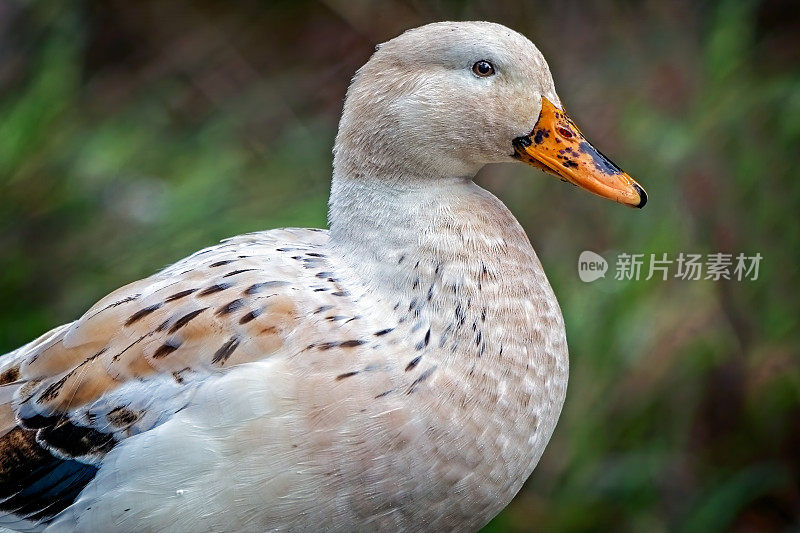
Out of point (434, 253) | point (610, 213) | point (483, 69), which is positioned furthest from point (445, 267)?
point (610, 213)

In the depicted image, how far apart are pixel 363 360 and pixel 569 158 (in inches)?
20.8

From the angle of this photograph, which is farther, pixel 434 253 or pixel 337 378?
pixel 434 253

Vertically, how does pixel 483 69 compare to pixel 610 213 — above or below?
above

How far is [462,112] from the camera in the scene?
6.41ft

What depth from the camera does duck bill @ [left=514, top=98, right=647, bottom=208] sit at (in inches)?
77.8

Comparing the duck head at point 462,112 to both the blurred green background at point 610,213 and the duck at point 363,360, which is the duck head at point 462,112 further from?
the blurred green background at point 610,213

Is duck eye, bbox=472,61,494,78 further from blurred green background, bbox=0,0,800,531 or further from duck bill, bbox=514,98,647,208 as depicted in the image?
blurred green background, bbox=0,0,800,531

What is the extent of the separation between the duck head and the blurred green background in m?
1.17

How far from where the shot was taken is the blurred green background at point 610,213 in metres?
3.08

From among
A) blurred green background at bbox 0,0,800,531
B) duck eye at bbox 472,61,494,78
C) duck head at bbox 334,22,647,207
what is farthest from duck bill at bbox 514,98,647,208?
blurred green background at bbox 0,0,800,531

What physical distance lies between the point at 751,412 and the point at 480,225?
1.55 m

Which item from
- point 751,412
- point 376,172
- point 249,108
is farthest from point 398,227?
point 249,108

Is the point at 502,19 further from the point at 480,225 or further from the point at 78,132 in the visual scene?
the point at 480,225

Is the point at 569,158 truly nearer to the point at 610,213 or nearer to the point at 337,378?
the point at 337,378
